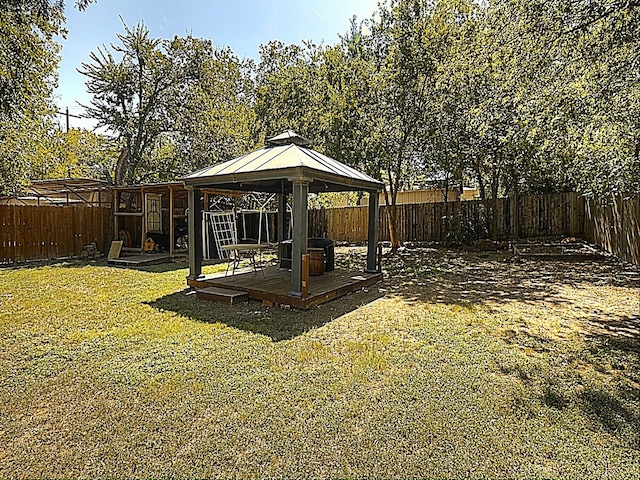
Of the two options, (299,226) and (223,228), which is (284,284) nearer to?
(299,226)

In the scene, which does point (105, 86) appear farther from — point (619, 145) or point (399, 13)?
point (619, 145)

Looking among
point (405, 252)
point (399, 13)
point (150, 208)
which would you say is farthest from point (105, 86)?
point (405, 252)

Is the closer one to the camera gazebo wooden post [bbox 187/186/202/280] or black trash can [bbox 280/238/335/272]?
gazebo wooden post [bbox 187/186/202/280]

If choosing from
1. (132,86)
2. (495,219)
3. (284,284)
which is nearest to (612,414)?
(284,284)

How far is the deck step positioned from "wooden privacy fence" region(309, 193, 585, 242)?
887 centimetres

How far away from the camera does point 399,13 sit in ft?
32.3

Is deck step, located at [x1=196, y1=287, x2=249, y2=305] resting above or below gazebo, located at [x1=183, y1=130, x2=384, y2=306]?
below

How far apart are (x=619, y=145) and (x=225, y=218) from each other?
10026 millimetres

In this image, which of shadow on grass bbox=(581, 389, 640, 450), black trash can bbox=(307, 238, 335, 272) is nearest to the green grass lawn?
shadow on grass bbox=(581, 389, 640, 450)

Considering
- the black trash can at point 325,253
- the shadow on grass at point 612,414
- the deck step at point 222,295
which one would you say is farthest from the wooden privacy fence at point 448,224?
the deck step at point 222,295

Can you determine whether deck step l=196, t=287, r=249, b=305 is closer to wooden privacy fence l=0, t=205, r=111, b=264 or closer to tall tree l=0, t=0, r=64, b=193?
tall tree l=0, t=0, r=64, b=193

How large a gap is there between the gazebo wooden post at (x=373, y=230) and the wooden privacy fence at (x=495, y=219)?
5.88m

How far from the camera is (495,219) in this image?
11.9 m

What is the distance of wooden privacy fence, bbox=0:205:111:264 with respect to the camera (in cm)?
1029
